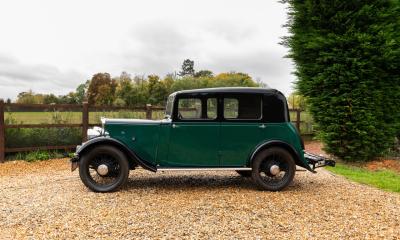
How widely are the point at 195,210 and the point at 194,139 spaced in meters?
1.38

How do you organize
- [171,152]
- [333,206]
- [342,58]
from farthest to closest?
[342,58] < [171,152] < [333,206]

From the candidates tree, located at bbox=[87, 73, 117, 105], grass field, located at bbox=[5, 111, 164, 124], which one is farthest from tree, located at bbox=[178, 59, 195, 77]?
grass field, located at bbox=[5, 111, 164, 124]

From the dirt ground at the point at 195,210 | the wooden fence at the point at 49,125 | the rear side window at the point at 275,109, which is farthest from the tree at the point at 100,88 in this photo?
the rear side window at the point at 275,109

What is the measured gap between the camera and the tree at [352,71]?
8719 mm

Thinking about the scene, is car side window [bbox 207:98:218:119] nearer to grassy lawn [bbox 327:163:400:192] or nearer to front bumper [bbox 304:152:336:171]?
front bumper [bbox 304:152:336:171]

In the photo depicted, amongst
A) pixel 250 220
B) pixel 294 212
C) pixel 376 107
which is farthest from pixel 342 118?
pixel 250 220

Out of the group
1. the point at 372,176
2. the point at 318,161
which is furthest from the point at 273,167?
the point at 372,176

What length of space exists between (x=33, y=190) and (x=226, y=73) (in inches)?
1867

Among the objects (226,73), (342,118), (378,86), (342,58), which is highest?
(226,73)

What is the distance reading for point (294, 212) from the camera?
471 centimetres

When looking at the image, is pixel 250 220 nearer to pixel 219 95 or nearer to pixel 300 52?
pixel 219 95

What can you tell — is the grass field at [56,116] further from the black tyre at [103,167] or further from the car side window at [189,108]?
the car side window at [189,108]

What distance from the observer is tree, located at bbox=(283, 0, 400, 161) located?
8719mm

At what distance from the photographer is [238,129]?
5.80 m
